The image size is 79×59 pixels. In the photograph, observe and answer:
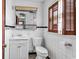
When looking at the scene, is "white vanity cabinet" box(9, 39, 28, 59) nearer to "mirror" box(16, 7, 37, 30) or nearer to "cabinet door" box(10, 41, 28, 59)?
"cabinet door" box(10, 41, 28, 59)

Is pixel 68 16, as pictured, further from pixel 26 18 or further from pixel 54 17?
pixel 26 18

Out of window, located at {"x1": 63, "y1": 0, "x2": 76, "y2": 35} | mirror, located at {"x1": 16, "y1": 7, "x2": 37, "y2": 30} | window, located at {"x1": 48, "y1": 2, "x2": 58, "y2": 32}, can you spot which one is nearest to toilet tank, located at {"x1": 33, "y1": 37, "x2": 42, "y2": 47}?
Answer: mirror, located at {"x1": 16, "y1": 7, "x2": 37, "y2": 30}

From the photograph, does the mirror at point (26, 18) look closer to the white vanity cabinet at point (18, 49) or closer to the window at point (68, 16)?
the white vanity cabinet at point (18, 49)

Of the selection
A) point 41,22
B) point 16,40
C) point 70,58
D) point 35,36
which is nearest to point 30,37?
point 35,36

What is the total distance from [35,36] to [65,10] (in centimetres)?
274

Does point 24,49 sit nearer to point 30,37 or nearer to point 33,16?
point 30,37

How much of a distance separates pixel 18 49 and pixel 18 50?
32mm

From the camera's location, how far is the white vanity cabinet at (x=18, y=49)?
3.37m

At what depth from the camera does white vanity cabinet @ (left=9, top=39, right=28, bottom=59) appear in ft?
Result: 11.1

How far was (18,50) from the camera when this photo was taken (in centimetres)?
345

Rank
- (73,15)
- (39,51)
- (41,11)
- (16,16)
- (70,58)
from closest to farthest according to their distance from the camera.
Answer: (73,15)
(70,58)
(39,51)
(16,16)
(41,11)

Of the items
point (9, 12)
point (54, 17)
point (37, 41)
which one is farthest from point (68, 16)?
point (37, 41)

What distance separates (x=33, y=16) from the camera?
4688mm

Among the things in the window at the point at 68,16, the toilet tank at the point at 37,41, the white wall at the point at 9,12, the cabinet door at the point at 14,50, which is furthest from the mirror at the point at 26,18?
the window at the point at 68,16
